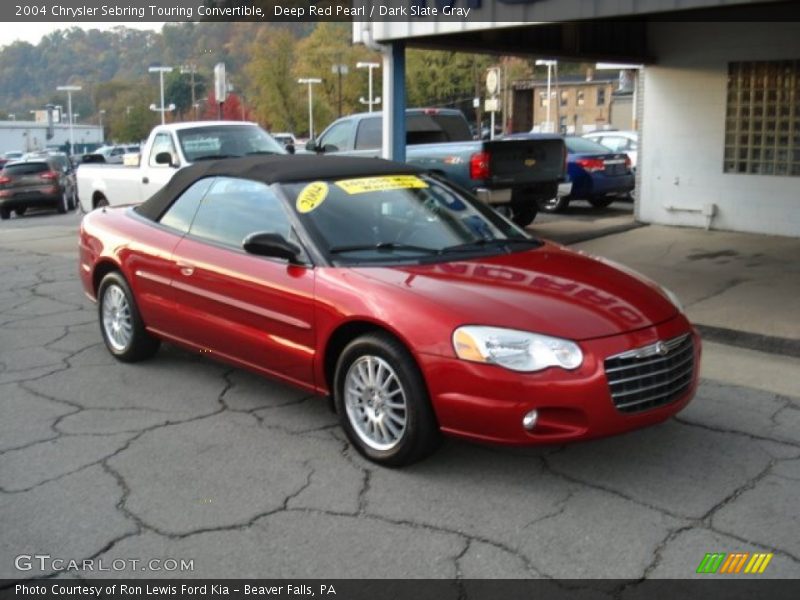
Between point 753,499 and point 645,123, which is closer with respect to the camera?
point 753,499

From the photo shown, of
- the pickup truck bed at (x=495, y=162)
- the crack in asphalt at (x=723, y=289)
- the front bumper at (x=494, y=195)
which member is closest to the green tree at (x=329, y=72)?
the pickup truck bed at (x=495, y=162)

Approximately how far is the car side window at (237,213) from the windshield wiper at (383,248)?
347 millimetres

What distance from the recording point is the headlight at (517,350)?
403 centimetres

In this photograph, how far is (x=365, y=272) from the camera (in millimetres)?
4660

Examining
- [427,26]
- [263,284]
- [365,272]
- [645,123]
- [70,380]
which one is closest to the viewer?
[365,272]

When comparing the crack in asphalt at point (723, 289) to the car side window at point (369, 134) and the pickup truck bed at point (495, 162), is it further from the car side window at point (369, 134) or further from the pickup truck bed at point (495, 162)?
the car side window at point (369, 134)

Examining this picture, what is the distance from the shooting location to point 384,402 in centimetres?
446

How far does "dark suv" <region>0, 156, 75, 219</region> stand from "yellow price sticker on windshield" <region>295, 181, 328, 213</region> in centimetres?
2024

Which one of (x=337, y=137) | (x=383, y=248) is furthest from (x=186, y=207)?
(x=337, y=137)

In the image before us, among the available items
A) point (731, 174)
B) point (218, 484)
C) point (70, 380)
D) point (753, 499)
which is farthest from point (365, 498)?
point (731, 174)

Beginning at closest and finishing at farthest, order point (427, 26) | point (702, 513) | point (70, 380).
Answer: point (702, 513) → point (70, 380) → point (427, 26)

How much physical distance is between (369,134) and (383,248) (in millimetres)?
9335
